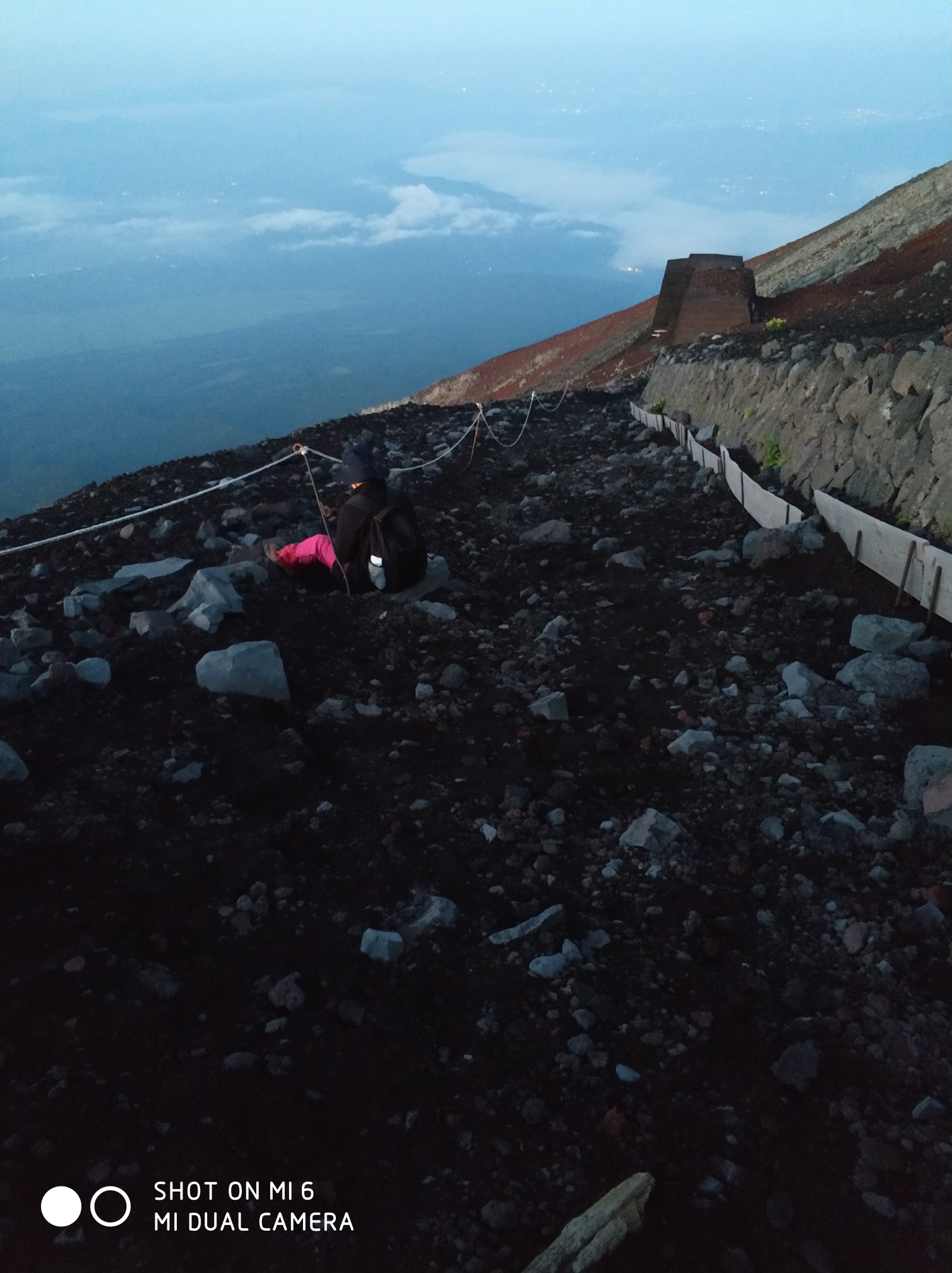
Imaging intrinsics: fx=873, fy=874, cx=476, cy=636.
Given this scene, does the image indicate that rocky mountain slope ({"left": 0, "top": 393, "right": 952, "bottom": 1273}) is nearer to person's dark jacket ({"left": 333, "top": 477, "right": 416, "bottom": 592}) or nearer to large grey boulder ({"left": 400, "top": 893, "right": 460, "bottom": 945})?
large grey boulder ({"left": 400, "top": 893, "right": 460, "bottom": 945})

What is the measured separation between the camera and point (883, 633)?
547cm

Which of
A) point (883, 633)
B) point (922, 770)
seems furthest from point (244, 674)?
point (883, 633)

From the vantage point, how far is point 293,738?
4.85 m

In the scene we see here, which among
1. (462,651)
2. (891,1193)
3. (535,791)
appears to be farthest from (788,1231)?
(462,651)

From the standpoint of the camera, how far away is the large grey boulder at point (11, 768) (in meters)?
4.24

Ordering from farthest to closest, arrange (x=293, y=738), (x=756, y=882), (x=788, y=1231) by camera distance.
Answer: (x=293, y=738) → (x=756, y=882) → (x=788, y=1231)

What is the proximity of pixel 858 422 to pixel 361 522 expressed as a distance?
434cm

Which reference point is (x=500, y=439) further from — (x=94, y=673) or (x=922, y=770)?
(x=922, y=770)

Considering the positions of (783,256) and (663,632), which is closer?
(663,632)

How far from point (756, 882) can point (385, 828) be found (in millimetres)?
1736

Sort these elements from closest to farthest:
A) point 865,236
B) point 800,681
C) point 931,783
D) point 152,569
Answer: point 931,783
point 800,681
point 152,569
point 865,236

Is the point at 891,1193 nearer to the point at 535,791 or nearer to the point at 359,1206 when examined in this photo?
the point at 359,1206

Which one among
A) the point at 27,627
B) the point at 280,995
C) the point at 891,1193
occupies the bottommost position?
the point at 891,1193

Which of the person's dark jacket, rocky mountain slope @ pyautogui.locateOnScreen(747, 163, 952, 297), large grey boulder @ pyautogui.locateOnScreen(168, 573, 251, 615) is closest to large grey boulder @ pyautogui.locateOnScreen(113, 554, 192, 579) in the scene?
large grey boulder @ pyautogui.locateOnScreen(168, 573, 251, 615)
